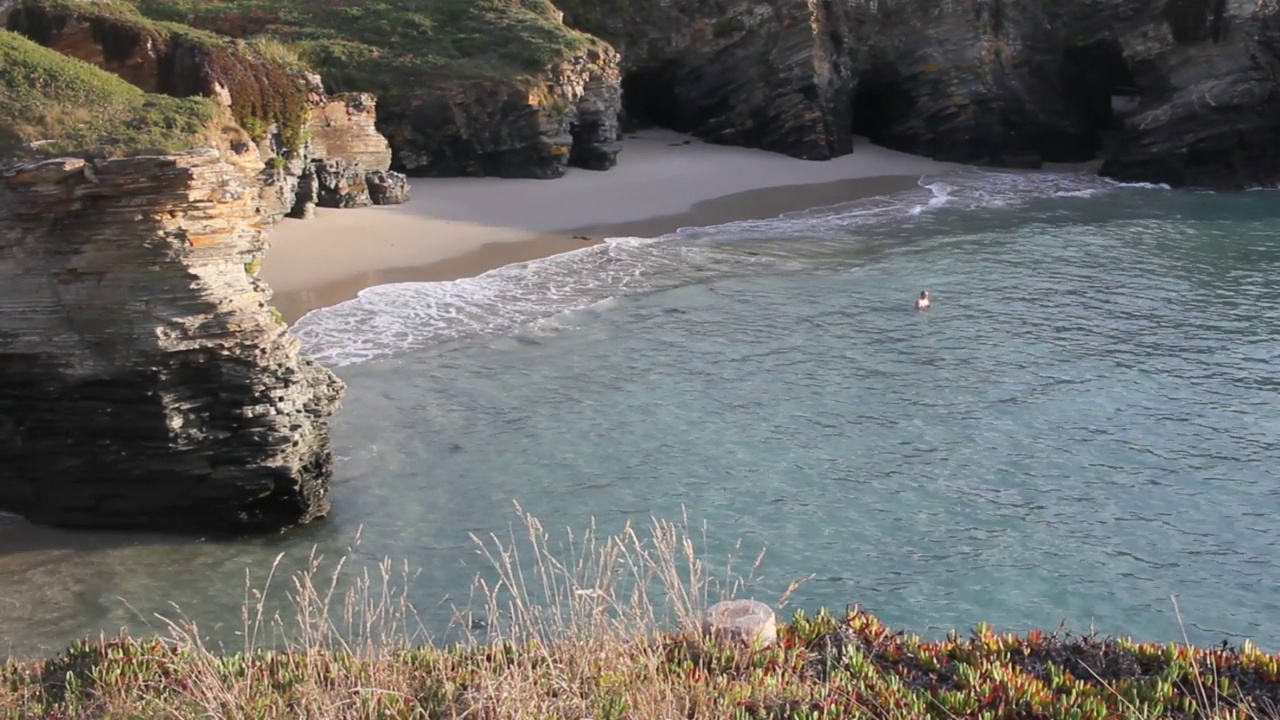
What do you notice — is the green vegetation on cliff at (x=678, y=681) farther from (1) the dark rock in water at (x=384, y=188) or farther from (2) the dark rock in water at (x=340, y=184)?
(1) the dark rock in water at (x=384, y=188)

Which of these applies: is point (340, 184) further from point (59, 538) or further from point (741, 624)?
point (741, 624)

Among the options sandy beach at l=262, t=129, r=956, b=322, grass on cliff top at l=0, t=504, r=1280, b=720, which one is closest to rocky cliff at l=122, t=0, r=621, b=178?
sandy beach at l=262, t=129, r=956, b=322

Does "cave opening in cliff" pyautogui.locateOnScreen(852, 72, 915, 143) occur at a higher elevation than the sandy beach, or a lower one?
higher

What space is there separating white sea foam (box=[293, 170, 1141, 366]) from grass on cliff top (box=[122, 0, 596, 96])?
7673mm

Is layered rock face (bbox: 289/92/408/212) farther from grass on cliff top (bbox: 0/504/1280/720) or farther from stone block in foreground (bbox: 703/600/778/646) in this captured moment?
stone block in foreground (bbox: 703/600/778/646)

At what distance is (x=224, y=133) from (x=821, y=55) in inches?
1038

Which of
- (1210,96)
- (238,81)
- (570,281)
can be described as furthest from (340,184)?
(1210,96)

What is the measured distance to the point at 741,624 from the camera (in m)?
7.35

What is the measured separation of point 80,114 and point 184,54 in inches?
378

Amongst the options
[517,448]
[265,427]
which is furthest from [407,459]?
[265,427]

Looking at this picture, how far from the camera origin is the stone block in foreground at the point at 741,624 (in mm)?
7301

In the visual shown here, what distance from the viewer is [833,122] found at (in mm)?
36594

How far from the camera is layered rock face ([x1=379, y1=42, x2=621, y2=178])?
30219mm

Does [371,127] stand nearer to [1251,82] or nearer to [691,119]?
[691,119]
